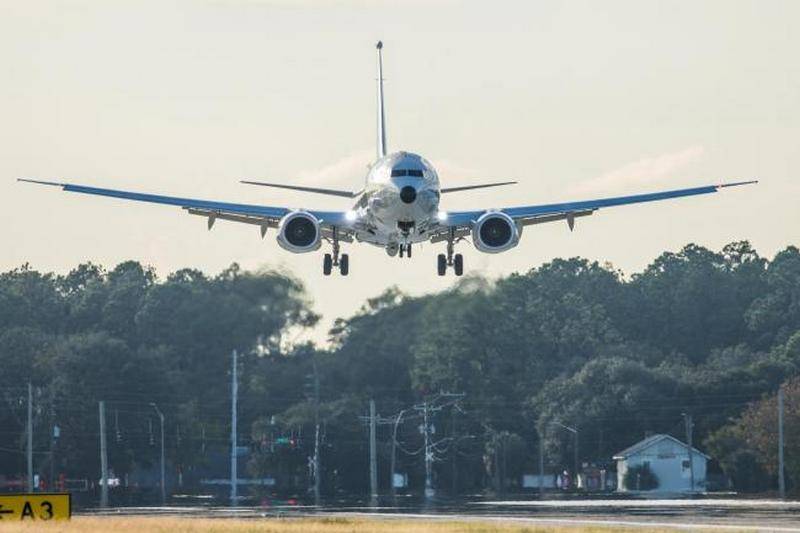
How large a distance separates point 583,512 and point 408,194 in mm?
44324

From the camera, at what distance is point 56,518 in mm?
102438

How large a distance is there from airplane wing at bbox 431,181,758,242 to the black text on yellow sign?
21.9m

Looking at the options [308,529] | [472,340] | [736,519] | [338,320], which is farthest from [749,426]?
[308,529]

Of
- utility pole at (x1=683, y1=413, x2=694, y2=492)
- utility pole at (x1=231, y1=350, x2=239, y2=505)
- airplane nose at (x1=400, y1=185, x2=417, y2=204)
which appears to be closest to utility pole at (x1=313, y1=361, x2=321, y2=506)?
utility pole at (x1=231, y1=350, x2=239, y2=505)

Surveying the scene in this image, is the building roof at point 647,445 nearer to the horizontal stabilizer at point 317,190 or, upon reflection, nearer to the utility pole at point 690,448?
the utility pole at point 690,448

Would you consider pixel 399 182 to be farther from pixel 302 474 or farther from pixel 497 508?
pixel 302 474

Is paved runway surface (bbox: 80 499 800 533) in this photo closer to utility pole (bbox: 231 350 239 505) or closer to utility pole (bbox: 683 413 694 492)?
utility pole (bbox: 231 350 239 505)

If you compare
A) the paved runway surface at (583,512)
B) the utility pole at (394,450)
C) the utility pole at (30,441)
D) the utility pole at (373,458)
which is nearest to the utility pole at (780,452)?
the paved runway surface at (583,512)

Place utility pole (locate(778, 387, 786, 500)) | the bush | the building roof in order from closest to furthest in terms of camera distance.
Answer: utility pole (locate(778, 387, 786, 500)) → the bush → the building roof

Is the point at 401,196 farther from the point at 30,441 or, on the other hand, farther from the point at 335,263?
the point at 30,441

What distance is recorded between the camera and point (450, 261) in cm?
10062

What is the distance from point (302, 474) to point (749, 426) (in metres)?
40.7

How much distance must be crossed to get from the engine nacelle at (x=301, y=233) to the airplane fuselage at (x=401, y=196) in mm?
2553

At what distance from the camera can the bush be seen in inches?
7741
